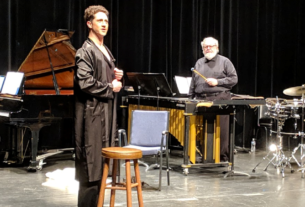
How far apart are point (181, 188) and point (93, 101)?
213 cm

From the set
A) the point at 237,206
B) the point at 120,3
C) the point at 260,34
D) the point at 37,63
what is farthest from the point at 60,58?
Answer: the point at 260,34

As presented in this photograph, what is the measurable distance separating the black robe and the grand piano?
273 cm

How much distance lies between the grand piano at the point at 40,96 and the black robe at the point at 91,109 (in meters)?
2.73

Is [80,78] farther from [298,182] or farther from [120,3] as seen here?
[120,3]

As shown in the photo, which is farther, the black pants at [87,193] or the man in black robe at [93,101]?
the black pants at [87,193]

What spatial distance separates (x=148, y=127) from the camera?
5461mm

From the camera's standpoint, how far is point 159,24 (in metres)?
8.42

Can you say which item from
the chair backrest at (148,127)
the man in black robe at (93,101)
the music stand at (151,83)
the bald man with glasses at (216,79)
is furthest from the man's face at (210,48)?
the man in black robe at (93,101)

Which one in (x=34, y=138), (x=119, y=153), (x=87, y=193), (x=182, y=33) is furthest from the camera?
(x=182, y=33)

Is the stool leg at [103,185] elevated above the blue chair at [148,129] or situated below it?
below

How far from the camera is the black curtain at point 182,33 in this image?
7367 millimetres

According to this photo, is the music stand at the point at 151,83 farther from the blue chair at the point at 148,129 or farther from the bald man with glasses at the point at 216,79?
the blue chair at the point at 148,129

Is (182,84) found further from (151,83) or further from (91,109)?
(91,109)

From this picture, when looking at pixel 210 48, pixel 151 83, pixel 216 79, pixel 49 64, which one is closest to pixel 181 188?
pixel 216 79
